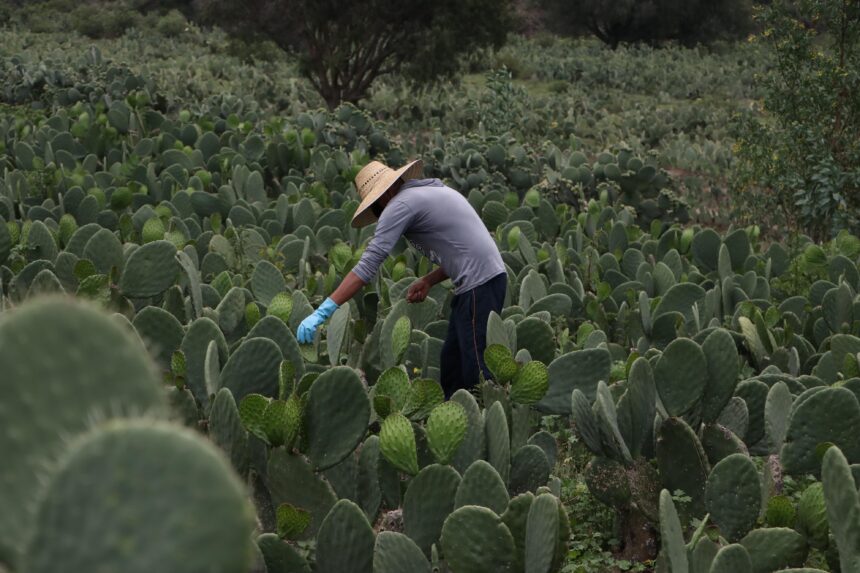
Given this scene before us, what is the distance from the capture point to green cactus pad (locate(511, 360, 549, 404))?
11.4 feet

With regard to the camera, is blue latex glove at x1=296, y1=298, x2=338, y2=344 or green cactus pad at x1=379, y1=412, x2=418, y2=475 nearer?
green cactus pad at x1=379, y1=412, x2=418, y2=475

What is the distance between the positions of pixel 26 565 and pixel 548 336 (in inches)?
134

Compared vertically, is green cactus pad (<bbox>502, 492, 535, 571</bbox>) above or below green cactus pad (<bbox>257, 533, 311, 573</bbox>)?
above

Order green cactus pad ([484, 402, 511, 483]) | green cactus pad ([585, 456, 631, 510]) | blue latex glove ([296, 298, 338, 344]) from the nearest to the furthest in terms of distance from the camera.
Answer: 1. green cactus pad ([484, 402, 511, 483])
2. green cactus pad ([585, 456, 631, 510])
3. blue latex glove ([296, 298, 338, 344])

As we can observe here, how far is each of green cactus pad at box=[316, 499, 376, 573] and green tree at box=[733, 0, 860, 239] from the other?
23.6ft

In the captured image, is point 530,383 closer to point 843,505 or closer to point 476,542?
point 476,542

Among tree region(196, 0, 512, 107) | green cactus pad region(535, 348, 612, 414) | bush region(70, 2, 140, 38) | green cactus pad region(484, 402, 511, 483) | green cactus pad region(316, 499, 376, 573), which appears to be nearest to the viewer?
green cactus pad region(316, 499, 376, 573)

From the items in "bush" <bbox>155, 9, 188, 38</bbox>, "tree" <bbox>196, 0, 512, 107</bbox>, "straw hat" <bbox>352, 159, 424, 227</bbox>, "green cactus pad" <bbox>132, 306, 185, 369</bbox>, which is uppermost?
"straw hat" <bbox>352, 159, 424, 227</bbox>

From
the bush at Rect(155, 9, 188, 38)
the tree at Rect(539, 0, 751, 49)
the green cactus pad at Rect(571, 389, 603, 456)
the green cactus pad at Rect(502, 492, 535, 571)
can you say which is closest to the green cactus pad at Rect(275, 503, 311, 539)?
the green cactus pad at Rect(502, 492, 535, 571)

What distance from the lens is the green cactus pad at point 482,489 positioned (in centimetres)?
275

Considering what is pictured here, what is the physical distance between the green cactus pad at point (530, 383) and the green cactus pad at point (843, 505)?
1110 millimetres

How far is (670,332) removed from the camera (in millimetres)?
5258

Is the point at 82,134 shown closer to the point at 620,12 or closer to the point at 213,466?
the point at 213,466

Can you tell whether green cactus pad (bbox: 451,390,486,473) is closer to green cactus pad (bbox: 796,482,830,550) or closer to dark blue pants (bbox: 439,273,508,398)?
green cactus pad (bbox: 796,482,830,550)
